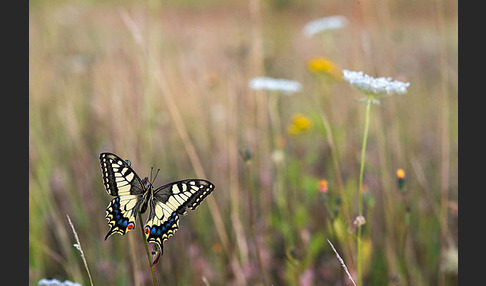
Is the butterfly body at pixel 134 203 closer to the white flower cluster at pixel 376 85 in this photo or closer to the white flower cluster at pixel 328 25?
the white flower cluster at pixel 376 85

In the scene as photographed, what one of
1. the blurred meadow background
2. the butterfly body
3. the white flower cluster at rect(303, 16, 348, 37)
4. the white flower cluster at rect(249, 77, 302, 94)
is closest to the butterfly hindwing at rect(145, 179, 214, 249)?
the butterfly body

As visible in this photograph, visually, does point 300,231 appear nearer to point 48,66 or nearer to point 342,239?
point 342,239

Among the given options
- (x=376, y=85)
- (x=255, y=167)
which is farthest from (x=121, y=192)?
(x=255, y=167)

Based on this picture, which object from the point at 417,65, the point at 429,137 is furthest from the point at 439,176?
the point at 417,65

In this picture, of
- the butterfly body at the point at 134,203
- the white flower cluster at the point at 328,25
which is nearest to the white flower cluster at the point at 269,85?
the white flower cluster at the point at 328,25

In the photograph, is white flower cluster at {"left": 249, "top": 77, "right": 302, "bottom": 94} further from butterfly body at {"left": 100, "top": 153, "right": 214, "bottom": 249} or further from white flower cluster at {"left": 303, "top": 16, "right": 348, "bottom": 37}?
butterfly body at {"left": 100, "top": 153, "right": 214, "bottom": 249}

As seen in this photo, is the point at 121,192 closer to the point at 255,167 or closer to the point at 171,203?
the point at 171,203
